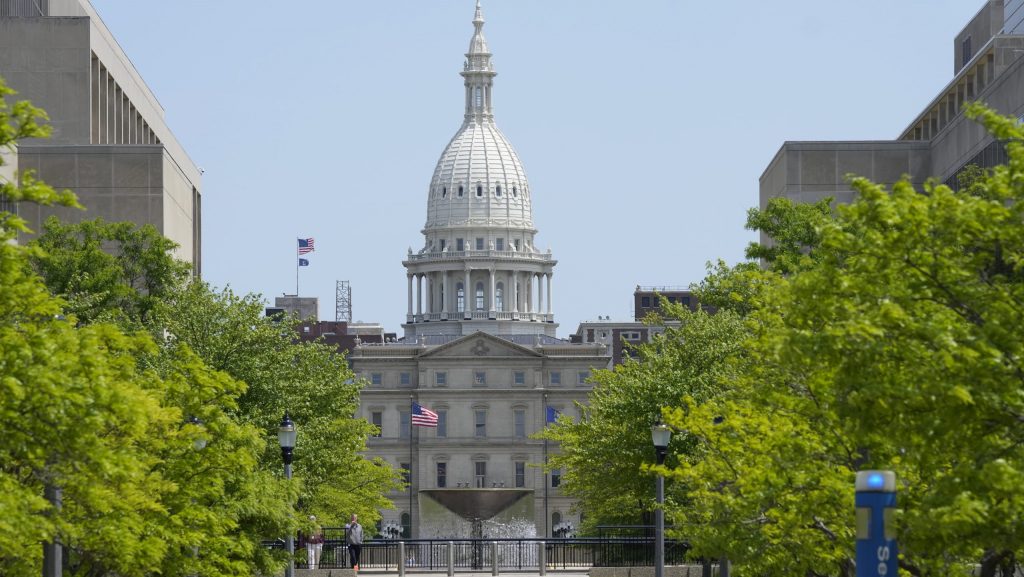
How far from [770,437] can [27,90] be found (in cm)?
5833

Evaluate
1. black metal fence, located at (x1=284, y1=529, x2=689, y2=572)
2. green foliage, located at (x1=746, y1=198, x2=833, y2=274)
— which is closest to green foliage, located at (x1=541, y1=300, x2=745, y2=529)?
black metal fence, located at (x1=284, y1=529, x2=689, y2=572)

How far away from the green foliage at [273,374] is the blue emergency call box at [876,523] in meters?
39.0

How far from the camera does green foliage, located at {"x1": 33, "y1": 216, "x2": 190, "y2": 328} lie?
229ft

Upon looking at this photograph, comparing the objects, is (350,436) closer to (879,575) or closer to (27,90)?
(27,90)

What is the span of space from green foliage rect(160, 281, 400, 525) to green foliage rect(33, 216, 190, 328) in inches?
70.3

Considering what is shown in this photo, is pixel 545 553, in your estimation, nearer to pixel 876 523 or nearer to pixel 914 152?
pixel 914 152

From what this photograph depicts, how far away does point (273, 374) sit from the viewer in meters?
61.1

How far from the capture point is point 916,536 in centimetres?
2606

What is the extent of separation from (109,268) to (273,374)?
12.4m

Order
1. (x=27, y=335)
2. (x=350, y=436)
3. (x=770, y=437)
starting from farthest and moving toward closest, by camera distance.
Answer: (x=350, y=436) → (x=770, y=437) → (x=27, y=335)

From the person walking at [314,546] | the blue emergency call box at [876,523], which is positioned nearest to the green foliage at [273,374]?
the person walking at [314,546]

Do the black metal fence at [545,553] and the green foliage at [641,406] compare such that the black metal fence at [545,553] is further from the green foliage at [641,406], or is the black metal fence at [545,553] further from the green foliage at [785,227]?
the green foliage at [785,227]

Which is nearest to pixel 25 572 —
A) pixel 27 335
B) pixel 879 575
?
pixel 27 335

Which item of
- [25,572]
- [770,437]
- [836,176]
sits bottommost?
[25,572]
